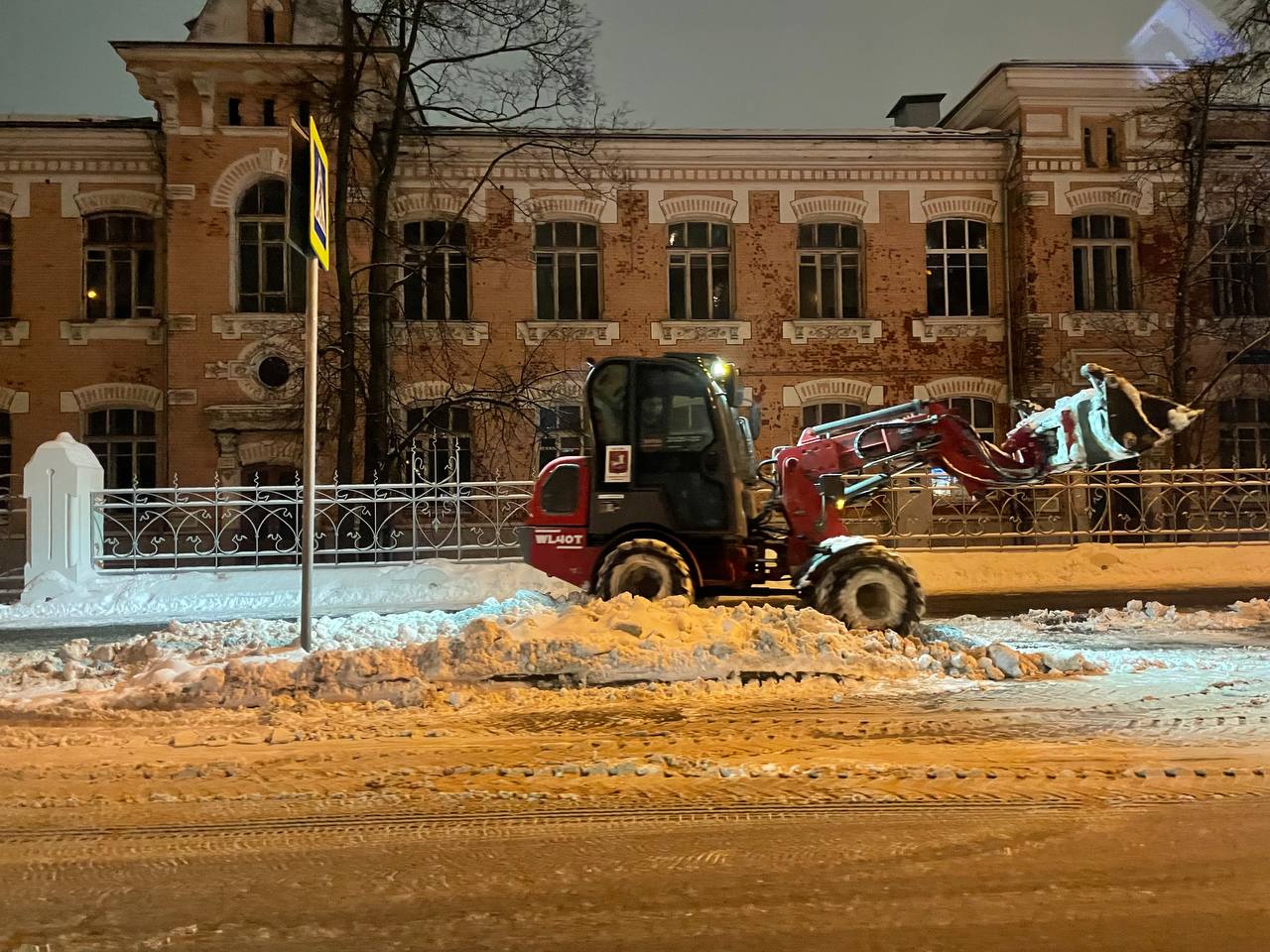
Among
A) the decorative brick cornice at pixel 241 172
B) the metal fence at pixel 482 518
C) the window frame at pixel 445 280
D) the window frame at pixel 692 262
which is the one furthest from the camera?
the window frame at pixel 692 262

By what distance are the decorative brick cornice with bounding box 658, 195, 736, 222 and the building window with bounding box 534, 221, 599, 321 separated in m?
1.55

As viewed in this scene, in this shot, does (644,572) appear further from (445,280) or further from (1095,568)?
(445,280)

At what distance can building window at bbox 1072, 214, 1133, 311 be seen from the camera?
69.5 feet

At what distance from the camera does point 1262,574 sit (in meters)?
14.4

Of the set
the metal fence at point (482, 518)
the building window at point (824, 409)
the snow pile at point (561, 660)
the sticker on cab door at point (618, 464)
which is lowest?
the snow pile at point (561, 660)

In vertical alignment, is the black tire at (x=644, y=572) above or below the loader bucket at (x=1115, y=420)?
below

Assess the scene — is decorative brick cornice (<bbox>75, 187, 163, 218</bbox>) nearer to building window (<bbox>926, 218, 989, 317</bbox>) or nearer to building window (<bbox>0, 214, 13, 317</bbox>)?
building window (<bbox>0, 214, 13, 317</bbox>)

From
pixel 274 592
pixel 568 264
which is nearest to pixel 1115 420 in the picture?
pixel 274 592


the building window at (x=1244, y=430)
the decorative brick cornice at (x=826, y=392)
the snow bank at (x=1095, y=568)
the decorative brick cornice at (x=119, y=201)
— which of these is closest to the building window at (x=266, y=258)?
the decorative brick cornice at (x=119, y=201)

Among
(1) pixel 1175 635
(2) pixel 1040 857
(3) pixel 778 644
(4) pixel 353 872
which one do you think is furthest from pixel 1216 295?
(4) pixel 353 872

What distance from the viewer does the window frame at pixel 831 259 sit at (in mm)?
21234

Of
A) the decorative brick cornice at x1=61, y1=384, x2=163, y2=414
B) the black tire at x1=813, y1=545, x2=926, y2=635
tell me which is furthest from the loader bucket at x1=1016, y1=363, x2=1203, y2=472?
the decorative brick cornice at x1=61, y1=384, x2=163, y2=414

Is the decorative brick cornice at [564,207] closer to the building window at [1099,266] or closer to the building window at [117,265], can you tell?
the building window at [117,265]

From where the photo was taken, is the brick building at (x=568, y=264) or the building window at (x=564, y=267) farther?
the building window at (x=564, y=267)
